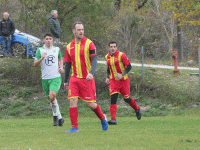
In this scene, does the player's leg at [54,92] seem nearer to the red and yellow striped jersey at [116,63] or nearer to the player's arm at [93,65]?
the red and yellow striped jersey at [116,63]

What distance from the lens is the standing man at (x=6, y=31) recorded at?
15367 millimetres

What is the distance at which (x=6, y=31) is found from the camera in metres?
15.5

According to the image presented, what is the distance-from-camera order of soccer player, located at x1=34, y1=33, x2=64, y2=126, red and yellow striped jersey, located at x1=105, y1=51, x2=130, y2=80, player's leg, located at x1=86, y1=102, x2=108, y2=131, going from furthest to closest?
red and yellow striped jersey, located at x1=105, y1=51, x2=130, y2=80, soccer player, located at x1=34, y1=33, x2=64, y2=126, player's leg, located at x1=86, y1=102, x2=108, y2=131

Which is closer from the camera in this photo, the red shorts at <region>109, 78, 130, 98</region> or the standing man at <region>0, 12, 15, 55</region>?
the red shorts at <region>109, 78, 130, 98</region>

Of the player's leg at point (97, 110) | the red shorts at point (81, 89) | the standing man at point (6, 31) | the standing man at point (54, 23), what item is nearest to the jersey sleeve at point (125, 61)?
the player's leg at point (97, 110)

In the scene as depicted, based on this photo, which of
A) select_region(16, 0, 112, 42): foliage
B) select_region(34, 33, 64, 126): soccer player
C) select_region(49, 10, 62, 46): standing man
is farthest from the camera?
select_region(16, 0, 112, 42): foliage

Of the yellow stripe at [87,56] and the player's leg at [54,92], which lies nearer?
the yellow stripe at [87,56]

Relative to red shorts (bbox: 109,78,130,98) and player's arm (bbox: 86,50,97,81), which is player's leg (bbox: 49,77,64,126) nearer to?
red shorts (bbox: 109,78,130,98)

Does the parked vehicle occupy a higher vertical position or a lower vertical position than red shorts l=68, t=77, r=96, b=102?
higher

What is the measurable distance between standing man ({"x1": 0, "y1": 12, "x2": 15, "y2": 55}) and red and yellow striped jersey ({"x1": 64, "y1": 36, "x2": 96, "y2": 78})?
8.93m

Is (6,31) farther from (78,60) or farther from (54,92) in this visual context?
(78,60)

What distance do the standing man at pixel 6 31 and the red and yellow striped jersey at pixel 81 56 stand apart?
29.3 feet

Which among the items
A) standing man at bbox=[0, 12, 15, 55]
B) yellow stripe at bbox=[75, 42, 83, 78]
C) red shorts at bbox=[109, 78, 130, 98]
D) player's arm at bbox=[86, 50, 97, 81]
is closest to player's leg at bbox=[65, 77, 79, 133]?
yellow stripe at bbox=[75, 42, 83, 78]

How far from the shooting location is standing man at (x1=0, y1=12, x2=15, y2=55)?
1537 cm
